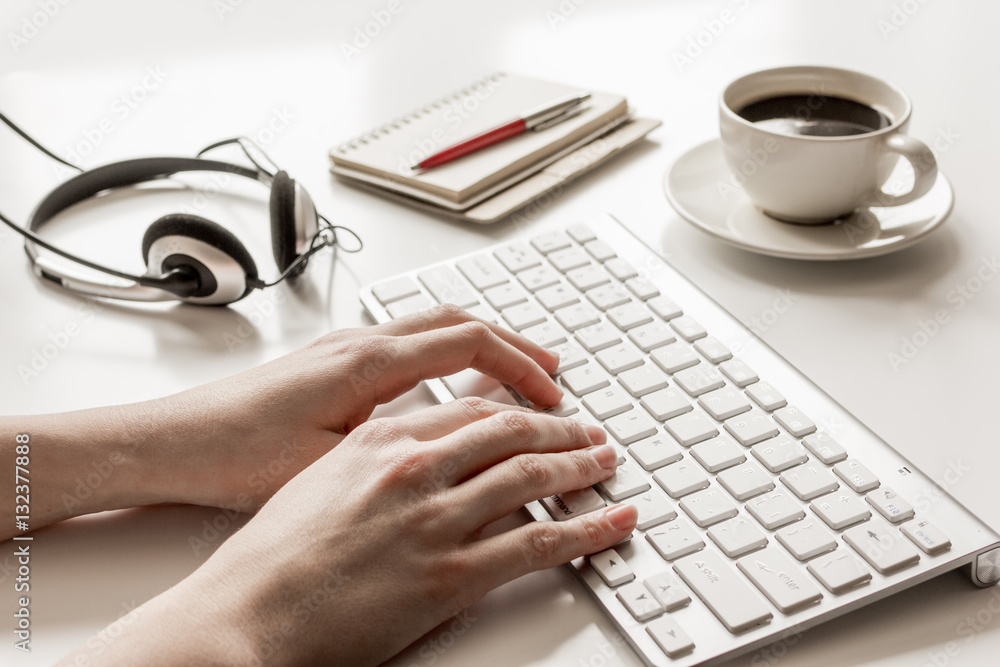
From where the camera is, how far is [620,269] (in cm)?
85

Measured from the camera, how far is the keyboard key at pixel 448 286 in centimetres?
83

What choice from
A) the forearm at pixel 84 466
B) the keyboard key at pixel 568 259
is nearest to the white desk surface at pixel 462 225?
the forearm at pixel 84 466

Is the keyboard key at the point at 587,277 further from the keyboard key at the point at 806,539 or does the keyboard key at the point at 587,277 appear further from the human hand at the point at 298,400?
the keyboard key at the point at 806,539

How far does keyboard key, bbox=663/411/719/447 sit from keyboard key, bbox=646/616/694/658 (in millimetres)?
152

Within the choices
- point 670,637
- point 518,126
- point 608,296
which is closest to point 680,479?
point 670,637

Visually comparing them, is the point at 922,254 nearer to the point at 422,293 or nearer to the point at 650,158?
the point at 650,158

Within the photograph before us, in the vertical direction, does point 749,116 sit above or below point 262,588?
above

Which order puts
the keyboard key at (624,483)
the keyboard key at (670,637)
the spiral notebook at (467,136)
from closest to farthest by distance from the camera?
the keyboard key at (670,637)
the keyboard key at (624,483)
the spiral notebook at (467,136)

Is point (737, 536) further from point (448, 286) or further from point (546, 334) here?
point (448, 286)

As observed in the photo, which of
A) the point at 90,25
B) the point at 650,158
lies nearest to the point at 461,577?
the point at 650,158

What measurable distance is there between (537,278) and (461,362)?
17 centimetres

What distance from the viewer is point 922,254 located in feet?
2.94

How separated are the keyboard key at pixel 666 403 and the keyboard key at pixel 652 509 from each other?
0.25ft

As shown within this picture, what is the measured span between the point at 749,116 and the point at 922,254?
0.72 feet
